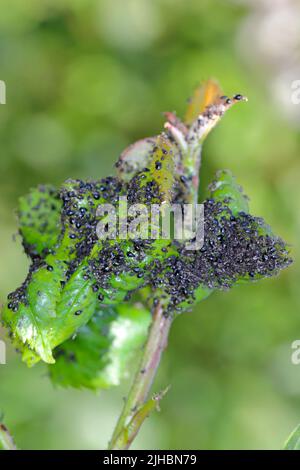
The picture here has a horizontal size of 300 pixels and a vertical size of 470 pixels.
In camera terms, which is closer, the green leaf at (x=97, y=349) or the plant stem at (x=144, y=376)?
the plant stem at (x=144, y=376)

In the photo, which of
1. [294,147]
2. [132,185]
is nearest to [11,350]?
[294,147]

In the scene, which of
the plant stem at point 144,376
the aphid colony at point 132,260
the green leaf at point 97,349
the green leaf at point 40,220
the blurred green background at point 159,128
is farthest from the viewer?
the blurred green background at point 159,128

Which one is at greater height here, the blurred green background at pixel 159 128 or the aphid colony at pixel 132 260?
the blurred green background at pixel 159 128

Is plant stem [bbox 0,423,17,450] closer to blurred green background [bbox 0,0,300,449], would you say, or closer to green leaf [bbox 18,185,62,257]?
green leaf [bbox 18,185,62,257]

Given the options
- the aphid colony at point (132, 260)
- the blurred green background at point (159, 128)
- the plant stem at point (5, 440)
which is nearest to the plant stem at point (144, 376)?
the aphid colony at point (132, 260)

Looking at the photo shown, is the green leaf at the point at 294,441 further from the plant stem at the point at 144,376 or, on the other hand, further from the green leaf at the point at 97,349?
the green leaf at the point at 97,349

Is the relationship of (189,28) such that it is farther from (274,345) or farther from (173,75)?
(274,345)
